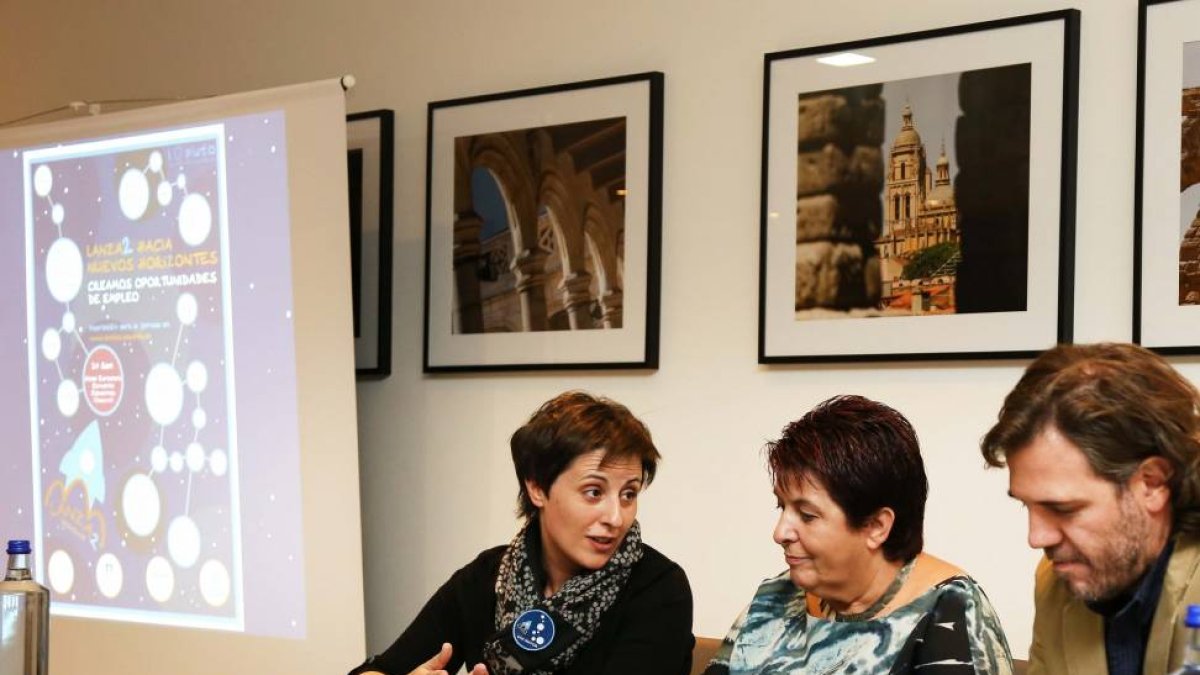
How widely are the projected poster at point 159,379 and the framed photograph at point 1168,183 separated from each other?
2092 millimetres

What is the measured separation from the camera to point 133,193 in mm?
4246

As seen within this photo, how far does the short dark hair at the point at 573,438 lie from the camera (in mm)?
2756

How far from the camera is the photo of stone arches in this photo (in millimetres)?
3715

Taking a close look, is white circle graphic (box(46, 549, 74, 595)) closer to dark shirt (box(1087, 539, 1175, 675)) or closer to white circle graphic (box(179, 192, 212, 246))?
white circle graphic (box(179, 192, 212, 246))

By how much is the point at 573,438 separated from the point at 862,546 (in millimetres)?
719

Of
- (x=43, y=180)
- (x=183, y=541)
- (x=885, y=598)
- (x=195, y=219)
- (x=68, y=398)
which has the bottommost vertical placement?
(x=183, y=541)

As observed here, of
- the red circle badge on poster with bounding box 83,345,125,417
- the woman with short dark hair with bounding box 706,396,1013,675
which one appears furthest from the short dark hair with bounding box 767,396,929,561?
the red circle badge on poster with bounding box 83,345,125,417

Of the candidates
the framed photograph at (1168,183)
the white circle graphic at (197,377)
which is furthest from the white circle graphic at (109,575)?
the framed photograph at (1168,183)

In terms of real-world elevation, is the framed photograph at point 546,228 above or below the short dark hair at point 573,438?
above

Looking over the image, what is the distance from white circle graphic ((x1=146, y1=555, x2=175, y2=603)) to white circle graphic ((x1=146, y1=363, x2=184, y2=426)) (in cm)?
38

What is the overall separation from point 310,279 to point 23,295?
3.61 ft

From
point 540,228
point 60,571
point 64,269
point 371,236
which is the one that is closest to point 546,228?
point 540,228

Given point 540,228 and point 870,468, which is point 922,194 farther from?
point 870,468

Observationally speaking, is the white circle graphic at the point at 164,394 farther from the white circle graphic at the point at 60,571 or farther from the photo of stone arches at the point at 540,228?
the photo of stone arches at the point at 540,228
